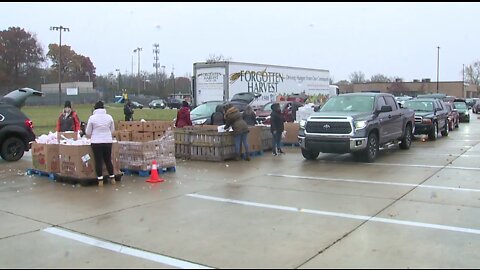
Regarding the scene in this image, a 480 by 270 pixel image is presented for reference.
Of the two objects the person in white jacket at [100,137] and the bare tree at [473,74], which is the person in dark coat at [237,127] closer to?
the person in white jacket at [100,137]

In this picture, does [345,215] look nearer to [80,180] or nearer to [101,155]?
[101,155]

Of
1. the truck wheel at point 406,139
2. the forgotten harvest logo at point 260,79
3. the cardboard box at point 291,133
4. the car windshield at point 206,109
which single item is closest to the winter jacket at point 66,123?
the car windshield at point 206,109

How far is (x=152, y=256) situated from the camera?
5.30 m

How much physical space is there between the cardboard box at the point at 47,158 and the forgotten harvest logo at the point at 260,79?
579 inches

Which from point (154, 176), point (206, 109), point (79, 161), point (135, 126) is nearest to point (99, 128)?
point (79, 161)

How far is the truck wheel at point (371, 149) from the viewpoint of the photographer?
41.6ft

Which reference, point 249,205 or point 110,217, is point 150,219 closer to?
point 110,217

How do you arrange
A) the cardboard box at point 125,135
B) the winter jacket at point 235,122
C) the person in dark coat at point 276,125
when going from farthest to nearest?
the person in dark coat at point 276,125 < the winter jacket at point 235,122 < the cardboard box at point 125,135

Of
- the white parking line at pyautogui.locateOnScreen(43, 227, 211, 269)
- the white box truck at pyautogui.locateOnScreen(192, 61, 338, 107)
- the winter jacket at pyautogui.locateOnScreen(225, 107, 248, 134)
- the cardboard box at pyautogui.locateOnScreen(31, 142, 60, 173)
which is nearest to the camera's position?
the white parking line at pyautogui.locateOnScreen(43, 227, 211, 269)

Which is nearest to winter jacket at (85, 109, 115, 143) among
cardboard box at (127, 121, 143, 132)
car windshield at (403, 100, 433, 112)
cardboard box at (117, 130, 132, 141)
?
cardboard box at (117, 130, 132, 141)

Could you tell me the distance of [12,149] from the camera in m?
13.4

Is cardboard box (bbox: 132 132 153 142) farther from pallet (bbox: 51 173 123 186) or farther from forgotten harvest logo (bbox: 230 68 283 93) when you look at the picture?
forgotten harvest logo (bbox: 230 68 283 93)

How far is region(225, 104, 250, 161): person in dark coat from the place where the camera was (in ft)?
43.1

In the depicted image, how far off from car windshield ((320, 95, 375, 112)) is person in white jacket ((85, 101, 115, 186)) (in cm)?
667
